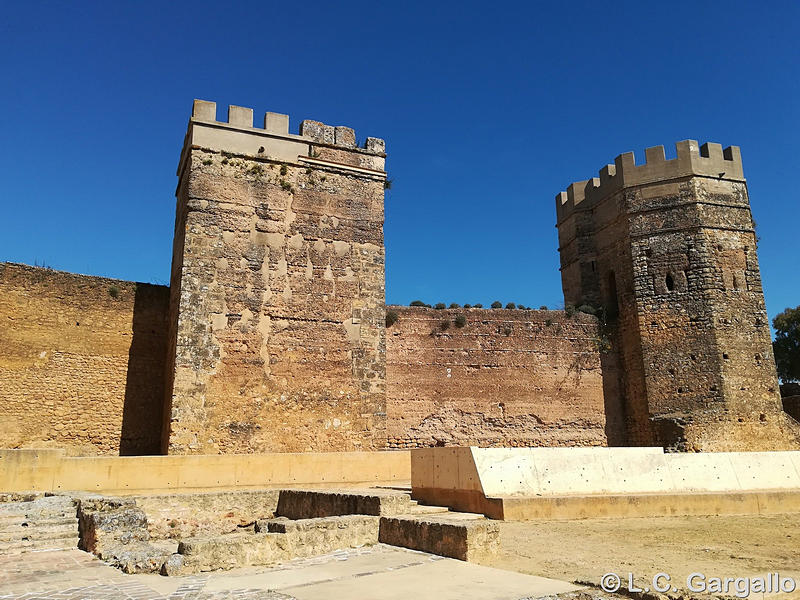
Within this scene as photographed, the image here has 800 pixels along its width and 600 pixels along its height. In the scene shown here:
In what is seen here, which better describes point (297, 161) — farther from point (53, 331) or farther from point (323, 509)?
point (323, 509)

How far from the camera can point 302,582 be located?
15.8 feet

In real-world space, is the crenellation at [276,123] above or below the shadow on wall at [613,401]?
above

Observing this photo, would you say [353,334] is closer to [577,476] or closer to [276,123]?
[276,123]

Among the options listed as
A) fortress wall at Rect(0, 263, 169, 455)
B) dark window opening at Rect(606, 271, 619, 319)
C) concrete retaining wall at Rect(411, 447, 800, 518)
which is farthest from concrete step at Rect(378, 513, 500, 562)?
dark window opening at Rect(606, 271, 619, 319)

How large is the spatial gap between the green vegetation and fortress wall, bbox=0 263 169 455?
27808 mm

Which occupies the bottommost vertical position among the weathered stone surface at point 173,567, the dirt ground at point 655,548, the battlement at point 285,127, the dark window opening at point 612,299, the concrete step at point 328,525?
the dirt ground at point 655,548

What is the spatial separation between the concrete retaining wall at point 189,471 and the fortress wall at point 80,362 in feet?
7.89

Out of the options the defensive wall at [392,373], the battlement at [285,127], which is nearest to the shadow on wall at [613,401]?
the defensive wall at [392,373]

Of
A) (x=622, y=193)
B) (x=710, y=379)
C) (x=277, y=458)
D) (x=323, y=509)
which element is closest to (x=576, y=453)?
(x=323, y=509)

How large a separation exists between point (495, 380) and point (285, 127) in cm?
821

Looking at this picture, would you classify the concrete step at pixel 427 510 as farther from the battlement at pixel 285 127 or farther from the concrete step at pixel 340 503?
the battlement at pixel 285 127

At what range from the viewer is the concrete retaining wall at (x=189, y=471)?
10258 millimetres

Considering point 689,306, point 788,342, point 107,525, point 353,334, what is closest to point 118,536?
point 107,525

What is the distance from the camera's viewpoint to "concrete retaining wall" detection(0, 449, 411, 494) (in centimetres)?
1026
